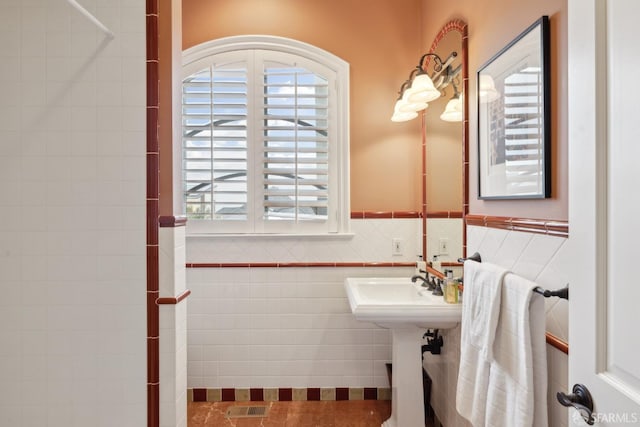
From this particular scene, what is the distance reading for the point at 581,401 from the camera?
73 centimetres

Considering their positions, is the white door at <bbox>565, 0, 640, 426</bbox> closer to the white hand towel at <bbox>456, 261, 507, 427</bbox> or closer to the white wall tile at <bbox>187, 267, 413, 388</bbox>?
the white hand towel at <bbox>456, 261, 507, 427</bbox>

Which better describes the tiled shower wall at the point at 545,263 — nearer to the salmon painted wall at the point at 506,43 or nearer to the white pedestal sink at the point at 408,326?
the salmon painted wall at the point at 506,43

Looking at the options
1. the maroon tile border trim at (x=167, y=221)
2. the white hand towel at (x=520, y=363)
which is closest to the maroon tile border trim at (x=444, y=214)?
the white hand towel at (x=520, y=363)

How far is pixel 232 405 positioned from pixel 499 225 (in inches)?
78.8

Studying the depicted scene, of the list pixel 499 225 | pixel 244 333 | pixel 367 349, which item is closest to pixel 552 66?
pixel 499 225

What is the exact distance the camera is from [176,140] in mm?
1530

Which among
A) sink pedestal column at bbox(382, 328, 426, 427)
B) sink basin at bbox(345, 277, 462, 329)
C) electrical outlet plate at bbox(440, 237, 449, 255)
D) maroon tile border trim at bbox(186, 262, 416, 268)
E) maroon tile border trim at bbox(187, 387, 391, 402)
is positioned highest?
electrical outlet plate at bbox(440, 237, 449, 255)

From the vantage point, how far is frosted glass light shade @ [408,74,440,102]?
1801mm

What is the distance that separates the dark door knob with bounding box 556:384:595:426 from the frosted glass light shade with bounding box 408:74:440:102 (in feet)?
4.74

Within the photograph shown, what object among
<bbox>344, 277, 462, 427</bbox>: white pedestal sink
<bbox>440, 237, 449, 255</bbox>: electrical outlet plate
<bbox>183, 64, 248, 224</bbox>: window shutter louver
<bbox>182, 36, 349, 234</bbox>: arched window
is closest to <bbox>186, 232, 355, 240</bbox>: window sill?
<bbox>182, 36, 349, 234</bbox>: arched window

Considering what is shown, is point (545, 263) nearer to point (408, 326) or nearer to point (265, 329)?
point (408, 326)

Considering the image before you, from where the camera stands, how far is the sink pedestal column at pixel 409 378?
1.75 meters

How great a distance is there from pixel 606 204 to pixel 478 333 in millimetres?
702

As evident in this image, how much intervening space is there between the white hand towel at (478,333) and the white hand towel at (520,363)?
0.11 feet
